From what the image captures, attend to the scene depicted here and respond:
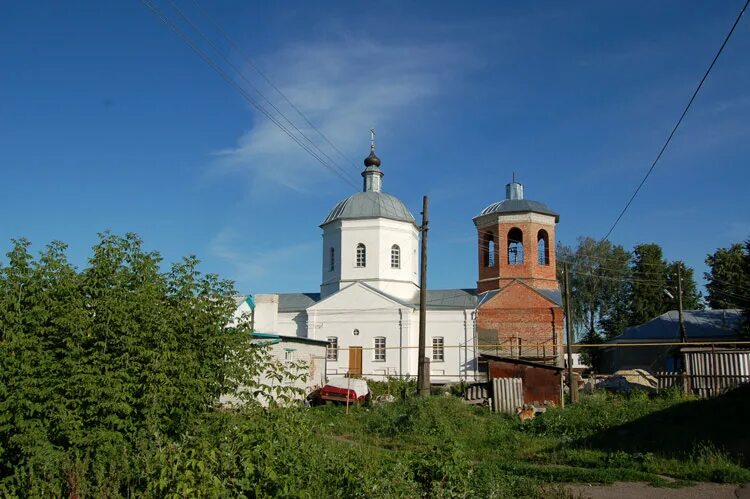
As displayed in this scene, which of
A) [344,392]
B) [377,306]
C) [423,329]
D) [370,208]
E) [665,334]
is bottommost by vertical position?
[344,392]

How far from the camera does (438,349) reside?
102ft

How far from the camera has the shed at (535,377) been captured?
70.2 feet

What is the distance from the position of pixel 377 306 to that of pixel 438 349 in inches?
136

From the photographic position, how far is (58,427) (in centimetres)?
764

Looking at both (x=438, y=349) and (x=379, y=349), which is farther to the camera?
(x=438, y=349)

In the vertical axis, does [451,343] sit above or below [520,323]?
below

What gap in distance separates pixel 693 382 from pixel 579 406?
4789 millimetres

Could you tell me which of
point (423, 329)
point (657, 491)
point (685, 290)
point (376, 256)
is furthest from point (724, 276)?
point (657, 491)

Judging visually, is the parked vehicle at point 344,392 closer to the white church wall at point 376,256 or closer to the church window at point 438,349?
the church window at point 438,349

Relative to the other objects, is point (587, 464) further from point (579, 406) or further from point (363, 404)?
point (363, 404)

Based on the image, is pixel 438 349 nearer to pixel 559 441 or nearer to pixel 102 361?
pixel 559 441

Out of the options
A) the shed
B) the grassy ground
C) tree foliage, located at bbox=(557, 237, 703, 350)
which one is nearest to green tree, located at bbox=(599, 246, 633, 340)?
tree foliage, located at bbox=(557, 237, 703, 350)

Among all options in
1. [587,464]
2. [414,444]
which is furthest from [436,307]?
[587,464]

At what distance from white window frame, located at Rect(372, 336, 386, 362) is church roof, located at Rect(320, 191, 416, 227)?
19.9ft
